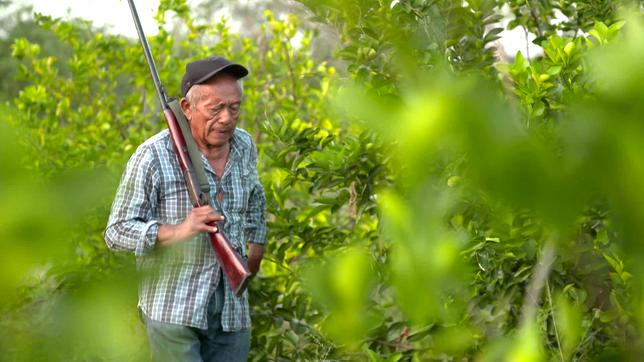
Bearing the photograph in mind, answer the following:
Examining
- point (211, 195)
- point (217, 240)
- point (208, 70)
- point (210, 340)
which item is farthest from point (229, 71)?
point (210, 340)

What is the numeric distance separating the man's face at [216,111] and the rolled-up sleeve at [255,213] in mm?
282

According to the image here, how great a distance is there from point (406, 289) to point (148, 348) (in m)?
Result: 0.18

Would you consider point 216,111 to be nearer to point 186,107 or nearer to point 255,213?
point 186,107

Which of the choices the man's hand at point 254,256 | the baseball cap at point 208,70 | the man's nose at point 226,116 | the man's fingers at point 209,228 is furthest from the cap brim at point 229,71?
the man's hand at point 254,256

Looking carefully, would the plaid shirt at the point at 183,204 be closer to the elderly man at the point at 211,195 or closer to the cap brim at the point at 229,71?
the elderly man at the point at 211,195

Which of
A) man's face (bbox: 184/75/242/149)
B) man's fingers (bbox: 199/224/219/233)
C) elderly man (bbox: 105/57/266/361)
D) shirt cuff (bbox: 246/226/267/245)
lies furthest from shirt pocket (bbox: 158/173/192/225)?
shirt cuff (bbox: 246/226/267/245)

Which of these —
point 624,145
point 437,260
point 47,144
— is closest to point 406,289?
point 437,260

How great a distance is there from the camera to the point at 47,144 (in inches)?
224

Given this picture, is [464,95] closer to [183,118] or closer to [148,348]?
[148,348]

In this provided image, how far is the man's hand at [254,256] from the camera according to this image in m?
3.49

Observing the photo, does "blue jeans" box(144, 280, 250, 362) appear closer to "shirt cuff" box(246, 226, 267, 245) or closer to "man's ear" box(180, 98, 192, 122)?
"shirt cuff" box(246, 226, 267, 245)

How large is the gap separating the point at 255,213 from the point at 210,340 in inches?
17.5

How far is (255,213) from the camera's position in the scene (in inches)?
138

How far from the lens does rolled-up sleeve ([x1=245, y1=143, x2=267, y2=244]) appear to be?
3475 millimetres
